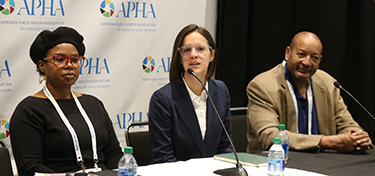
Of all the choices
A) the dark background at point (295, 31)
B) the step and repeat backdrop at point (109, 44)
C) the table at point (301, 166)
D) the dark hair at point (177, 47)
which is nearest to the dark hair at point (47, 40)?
the dark hair at point (177, 47)

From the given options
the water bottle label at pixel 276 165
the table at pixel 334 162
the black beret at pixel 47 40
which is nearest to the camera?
the water bottle label at pixel 276 165

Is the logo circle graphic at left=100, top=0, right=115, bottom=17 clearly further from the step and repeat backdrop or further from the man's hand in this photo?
the man's hand

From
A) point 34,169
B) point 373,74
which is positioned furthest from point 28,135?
point 373,74

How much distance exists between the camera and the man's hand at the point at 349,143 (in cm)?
256

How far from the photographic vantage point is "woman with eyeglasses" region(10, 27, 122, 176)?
88.3 inches

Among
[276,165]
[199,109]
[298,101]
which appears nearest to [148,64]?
[199,109]

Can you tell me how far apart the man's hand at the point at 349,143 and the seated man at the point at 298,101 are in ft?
0.93

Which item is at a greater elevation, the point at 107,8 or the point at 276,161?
the point at 107,8

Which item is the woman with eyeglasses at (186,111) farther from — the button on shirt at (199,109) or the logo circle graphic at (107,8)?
the logo circle graphic at (107,8)

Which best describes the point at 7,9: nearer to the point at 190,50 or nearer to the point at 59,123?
the point at 59,123

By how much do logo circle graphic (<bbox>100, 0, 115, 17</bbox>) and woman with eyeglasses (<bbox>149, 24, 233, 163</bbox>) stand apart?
1.02 m

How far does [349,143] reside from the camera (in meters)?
2.56

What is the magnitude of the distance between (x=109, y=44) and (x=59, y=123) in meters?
1.27

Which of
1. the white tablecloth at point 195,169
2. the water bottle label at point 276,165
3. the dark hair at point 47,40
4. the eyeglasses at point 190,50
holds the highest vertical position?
the dark hair at point 47,40
